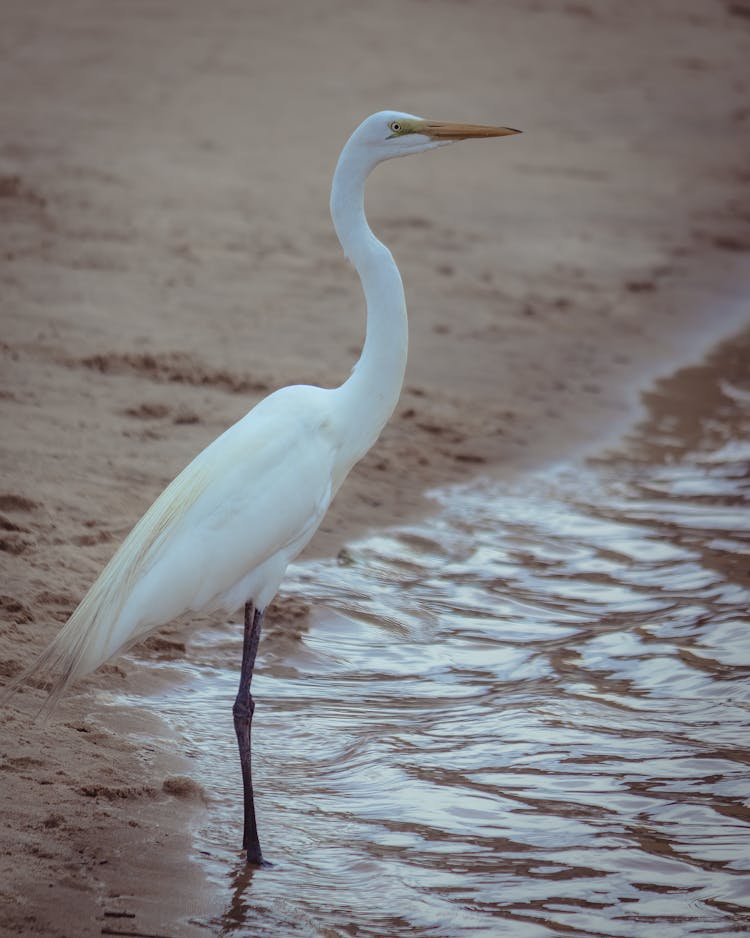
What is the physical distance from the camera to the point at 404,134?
3727 mm

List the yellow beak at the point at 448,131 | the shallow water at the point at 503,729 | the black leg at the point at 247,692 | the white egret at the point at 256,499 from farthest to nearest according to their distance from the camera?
the yellow beak at the point at 448,131 → the black leg at the point at 247,692 → the white egret at the point at 256,499 → the shallow water at the point at 503,729

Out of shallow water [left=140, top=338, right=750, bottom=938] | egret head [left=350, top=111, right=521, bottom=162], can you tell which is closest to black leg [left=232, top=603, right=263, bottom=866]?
shallow water [left=140, top=338, right=750, bottom=938]

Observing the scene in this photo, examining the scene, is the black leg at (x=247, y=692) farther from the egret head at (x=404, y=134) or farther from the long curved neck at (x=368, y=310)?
the egret head at (x=404, y=134)

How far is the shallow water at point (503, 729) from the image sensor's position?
335 centimetres

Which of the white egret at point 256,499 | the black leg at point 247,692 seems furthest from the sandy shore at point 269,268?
the white egret at point 256,499

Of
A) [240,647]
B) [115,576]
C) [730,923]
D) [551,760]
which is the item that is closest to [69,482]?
[240,647]

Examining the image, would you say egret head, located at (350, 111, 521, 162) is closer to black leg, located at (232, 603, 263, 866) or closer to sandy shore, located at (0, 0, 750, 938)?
black leg, located at (232, 603, 263, 866)

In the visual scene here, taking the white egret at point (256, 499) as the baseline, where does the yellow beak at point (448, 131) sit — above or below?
above

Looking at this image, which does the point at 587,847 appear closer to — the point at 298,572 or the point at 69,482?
the point at 298,572

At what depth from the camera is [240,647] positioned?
4.62 metres

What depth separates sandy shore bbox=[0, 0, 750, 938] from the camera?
3.79 meters

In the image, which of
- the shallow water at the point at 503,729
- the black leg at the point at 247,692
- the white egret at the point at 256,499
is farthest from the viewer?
the black leg at the point at 247,692

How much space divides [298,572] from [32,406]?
153 centimetres

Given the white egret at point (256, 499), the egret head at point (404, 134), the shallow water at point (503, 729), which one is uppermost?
the egret head at point (404, 134)
